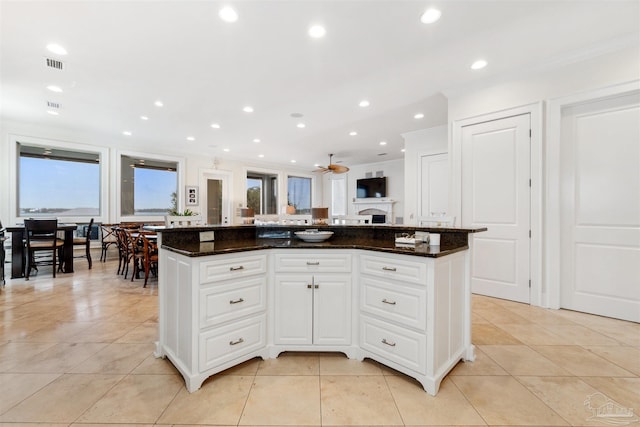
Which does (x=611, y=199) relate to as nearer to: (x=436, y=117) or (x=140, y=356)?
(x=436, y=117)

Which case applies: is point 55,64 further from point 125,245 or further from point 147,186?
point 147,186

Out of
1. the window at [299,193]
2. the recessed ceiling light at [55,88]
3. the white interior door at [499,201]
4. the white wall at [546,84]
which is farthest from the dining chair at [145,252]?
the window at [299,193]

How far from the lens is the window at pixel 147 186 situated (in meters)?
6.80

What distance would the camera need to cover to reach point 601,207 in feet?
9.81

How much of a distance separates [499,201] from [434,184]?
216 centimetres

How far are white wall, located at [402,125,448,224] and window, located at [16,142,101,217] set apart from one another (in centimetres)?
705

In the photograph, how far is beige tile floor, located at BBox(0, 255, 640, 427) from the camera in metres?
1.53

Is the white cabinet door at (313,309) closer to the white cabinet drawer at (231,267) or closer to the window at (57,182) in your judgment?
the white cabinet drawer at (231,267)

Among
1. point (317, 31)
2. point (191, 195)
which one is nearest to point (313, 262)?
point (317, 31)

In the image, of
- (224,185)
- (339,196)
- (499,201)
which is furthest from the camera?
(339,196)

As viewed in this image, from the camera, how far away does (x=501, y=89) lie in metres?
3.47

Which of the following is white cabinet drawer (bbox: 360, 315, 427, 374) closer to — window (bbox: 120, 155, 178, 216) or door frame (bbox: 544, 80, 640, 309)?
door frame (bbox: 544, 80, 640, 309)

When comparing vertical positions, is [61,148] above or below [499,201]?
above

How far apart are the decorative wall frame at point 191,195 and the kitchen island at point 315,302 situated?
19.8 ft
